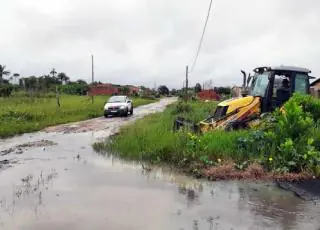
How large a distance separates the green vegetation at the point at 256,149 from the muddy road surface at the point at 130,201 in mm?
717

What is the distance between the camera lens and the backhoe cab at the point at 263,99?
1314cm

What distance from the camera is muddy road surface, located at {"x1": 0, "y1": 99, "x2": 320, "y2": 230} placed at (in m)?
6.35

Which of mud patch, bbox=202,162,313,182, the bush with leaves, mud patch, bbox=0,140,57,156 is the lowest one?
mud patch, bbox=202,162,313,182

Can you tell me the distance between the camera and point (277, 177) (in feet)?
30.2

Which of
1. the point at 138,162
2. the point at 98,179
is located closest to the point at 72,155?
the point at 138,162

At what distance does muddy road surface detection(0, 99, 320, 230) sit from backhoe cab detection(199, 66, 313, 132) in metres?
3.85

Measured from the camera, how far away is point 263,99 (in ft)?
43.6

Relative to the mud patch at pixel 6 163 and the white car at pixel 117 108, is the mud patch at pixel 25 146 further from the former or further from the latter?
the white car at pixel 117 108

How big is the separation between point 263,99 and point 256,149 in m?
3.27

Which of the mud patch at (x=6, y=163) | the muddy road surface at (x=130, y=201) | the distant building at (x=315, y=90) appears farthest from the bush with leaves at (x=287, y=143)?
the distant building at (x=315, y=90)

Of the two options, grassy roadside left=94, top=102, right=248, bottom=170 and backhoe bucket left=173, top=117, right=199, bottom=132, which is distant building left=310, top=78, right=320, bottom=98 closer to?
backhoe bucket left=173, top=117, right=199, bottom=132

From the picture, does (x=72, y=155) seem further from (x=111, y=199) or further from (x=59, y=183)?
(x=111, y=199)

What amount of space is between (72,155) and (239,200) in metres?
6.44

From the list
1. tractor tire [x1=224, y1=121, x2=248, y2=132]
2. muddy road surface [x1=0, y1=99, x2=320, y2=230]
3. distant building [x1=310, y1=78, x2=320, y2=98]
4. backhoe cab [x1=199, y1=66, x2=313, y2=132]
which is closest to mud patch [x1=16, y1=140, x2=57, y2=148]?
muddy road surface [x1=0, y1=99, x2=320, y2=230]
